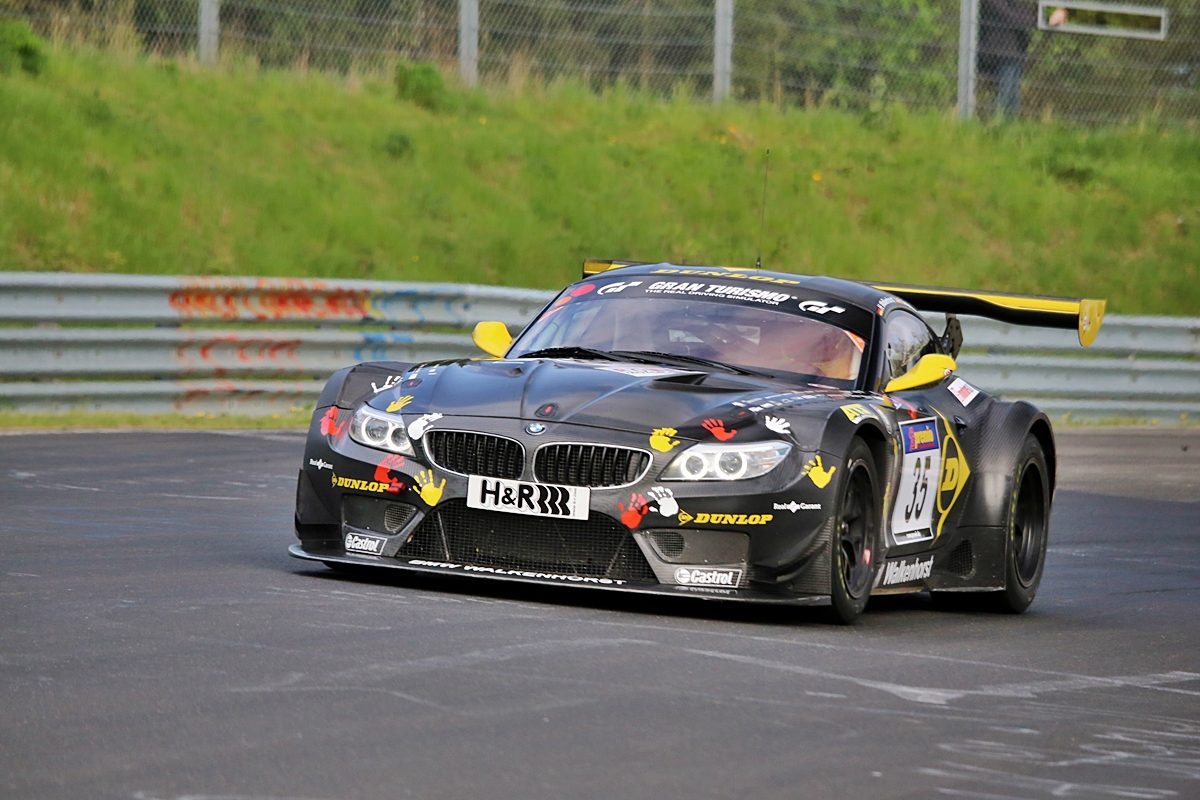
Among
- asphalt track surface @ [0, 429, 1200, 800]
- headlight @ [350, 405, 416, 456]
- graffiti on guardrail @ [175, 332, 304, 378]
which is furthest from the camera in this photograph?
graffiti on guardrail @ [175, 332, 304, 378]

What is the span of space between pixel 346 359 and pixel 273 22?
635 cm

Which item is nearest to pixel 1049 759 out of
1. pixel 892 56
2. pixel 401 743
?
pixel 401 743

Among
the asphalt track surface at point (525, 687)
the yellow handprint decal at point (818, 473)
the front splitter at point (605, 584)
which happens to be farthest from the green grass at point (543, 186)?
the yellow handprint decal at point (818, 473)

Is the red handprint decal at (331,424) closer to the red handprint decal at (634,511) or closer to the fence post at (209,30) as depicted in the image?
the red handprint decal at (634,511)

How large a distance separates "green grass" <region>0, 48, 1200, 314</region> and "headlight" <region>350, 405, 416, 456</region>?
36.0ft

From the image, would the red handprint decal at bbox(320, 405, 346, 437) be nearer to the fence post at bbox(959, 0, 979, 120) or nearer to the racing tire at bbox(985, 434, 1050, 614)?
the racing tire at bbox(985, 434, 1050, 614)

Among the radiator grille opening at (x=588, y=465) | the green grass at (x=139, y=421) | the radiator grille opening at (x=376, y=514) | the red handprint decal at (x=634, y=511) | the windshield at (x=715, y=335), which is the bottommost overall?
the green grass at (x=139, y=421)

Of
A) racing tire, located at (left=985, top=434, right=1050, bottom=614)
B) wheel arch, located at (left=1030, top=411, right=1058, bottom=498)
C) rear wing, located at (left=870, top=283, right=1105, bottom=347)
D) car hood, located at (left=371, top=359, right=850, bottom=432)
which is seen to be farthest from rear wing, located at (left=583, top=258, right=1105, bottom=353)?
car hood, located at (left=371, top=359, right=850, bottom=432)

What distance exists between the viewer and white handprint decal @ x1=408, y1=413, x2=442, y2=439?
7758 mm

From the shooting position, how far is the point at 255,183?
20797 mm

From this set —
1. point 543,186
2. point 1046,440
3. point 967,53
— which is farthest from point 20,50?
point 1046,440

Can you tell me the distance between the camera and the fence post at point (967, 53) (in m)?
25.3

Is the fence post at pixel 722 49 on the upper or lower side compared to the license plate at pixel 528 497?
upper

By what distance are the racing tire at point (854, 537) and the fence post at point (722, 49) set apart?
16395 mm
